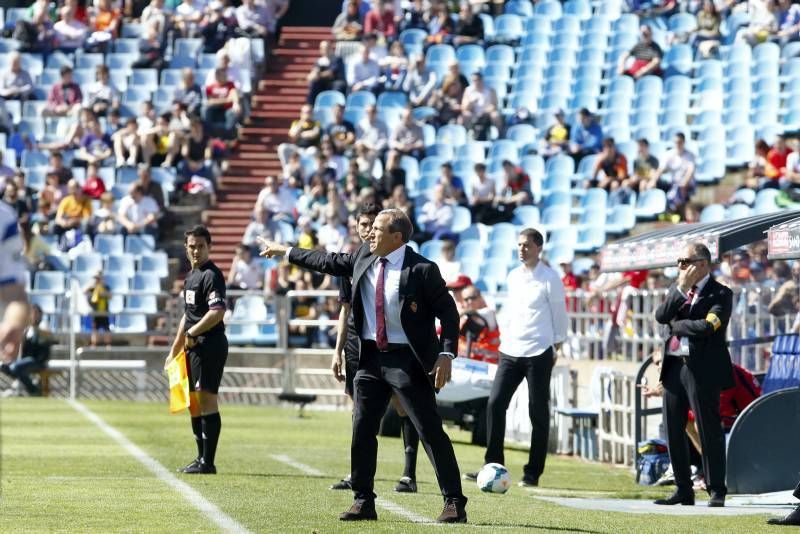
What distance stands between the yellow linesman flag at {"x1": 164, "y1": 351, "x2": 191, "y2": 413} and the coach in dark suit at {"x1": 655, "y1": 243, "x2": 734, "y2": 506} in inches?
154

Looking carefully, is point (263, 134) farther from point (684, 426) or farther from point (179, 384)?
point (684, 426)

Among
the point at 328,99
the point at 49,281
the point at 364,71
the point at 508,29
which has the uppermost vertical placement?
the point at 508,29

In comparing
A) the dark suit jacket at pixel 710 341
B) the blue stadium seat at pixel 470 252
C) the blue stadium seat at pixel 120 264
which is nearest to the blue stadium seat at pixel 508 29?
the blue stadium seat at pixel 470 252

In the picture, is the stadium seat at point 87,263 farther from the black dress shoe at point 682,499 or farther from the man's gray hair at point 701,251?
the man's gray hair at point 701,251

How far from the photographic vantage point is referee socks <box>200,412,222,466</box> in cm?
1339

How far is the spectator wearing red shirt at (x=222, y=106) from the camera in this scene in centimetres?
3161

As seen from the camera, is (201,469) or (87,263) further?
(87,263)

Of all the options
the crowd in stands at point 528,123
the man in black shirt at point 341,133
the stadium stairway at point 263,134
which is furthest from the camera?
the stadium stairway at point 263,134

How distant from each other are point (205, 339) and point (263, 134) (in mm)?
18972

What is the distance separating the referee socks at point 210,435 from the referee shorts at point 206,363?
21 cm

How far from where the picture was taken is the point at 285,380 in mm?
25859

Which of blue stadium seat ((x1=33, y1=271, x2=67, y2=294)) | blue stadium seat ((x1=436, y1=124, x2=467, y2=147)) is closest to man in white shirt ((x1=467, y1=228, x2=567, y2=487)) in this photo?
blue stadium seat ((x1=33, y1=271, x2=67, y2=294))

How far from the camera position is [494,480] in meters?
12.5

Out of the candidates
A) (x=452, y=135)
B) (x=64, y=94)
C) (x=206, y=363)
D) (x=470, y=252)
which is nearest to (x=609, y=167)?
(x=470, y=252)
